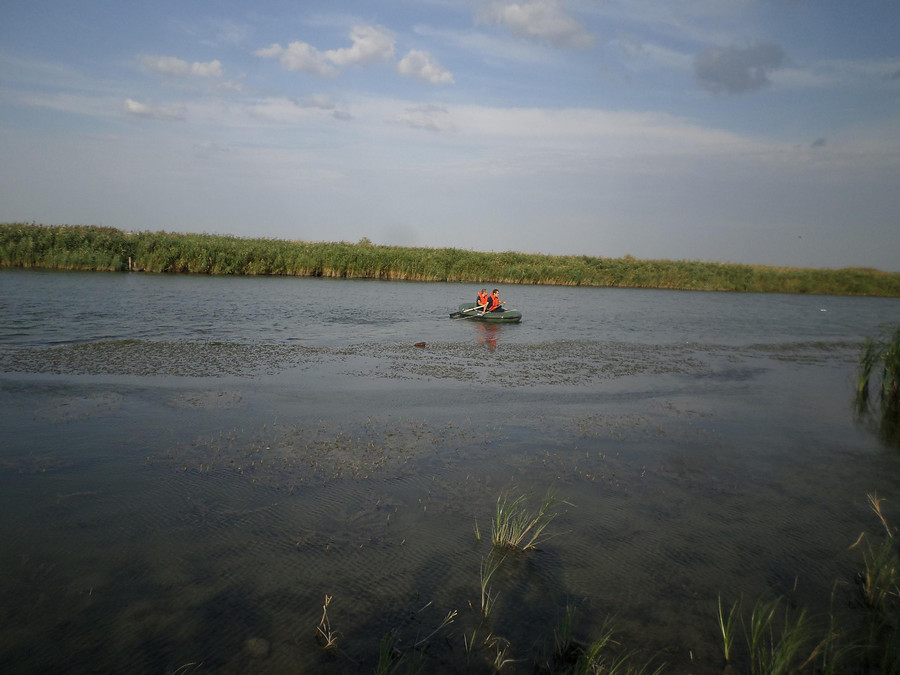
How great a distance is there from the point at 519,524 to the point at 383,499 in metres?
1.56

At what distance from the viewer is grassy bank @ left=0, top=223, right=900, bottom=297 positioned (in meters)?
35.0

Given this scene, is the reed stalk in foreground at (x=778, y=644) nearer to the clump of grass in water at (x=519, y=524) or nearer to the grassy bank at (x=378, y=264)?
the clump of grass in water at (x=519, y=524)

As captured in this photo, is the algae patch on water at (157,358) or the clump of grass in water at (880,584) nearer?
the clump of grass in water at (880,584)

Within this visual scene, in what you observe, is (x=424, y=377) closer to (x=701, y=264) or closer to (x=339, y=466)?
(x=339, y=466)

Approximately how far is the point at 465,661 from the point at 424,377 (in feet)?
29.5

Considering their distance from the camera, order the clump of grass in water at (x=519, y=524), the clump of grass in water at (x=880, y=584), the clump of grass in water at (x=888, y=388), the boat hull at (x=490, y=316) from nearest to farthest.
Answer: the clump of grass in water at (x=880, y=584)
the clump of grass in water at (x=519, y=524)
the clump of grass in water at (x=888, y=388)
the boat hull at (x=490, y=316)

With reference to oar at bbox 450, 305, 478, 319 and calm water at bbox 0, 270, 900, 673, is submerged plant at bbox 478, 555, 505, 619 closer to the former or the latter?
calm water at bbox 0, 270, 900, 673

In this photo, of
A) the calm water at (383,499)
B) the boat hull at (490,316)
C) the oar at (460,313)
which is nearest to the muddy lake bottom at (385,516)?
the calm water at (383,499)

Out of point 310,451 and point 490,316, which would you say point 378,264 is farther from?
point 310,451

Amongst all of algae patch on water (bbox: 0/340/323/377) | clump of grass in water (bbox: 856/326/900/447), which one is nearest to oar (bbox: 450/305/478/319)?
algae patch on water (bbox: 0/340/323/377)

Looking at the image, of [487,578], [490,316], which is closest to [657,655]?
[487,578]

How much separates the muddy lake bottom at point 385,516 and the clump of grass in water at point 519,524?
13cm

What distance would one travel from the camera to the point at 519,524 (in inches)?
229

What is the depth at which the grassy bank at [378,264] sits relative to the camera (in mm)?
34969
